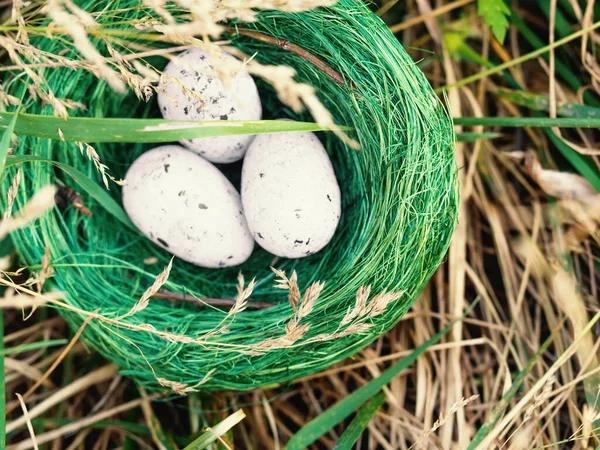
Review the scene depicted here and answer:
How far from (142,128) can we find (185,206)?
0.31 meters

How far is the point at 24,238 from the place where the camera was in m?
1.23

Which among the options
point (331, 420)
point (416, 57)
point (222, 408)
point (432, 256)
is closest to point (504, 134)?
point (416, 57)

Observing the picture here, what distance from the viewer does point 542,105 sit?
1384 mm

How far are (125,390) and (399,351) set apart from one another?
69 cm

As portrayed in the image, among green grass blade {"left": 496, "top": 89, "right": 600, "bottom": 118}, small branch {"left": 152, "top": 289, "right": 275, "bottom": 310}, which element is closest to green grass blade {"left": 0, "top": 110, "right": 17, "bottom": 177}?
small branch {"left": 152, "top": 289, "right": 275, "bottom": 310}

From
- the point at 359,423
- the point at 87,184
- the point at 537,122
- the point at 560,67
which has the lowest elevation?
the point at 359,423

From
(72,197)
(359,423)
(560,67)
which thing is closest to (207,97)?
(72,197)

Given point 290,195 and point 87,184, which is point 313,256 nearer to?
point 290,195

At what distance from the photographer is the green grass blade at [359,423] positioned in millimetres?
1196

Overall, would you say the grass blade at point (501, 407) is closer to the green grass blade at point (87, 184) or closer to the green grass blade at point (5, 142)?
the green grass blade at point (87, 184)

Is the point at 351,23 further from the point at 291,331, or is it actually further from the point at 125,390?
the point at 125,390

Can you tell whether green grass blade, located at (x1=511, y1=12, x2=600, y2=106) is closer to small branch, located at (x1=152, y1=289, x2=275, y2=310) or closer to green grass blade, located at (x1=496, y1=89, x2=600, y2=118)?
green grass blade, located at (x1=496, y1=89, x2=600, y2=118)

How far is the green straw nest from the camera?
1.09m

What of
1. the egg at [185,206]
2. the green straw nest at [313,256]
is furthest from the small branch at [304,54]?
the egg at [185,206]
